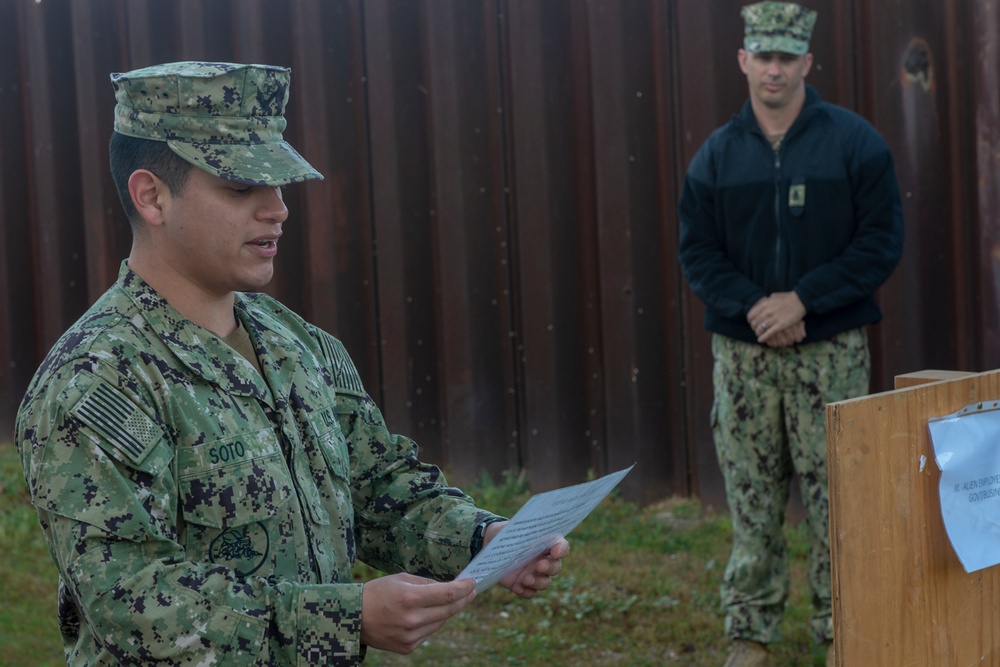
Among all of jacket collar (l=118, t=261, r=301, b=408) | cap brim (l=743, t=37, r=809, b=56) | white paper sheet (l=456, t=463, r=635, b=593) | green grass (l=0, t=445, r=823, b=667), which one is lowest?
green grass (l=0, t=445, r=823, b=667)

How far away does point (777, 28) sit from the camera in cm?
402

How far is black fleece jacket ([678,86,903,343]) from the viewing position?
390cm

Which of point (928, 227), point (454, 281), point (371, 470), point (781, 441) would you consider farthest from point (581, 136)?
point (371, 470)

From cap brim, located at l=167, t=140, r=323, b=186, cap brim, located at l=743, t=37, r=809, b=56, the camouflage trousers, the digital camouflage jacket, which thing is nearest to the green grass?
the camouflage trousers

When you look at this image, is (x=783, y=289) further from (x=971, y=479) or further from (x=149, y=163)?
(x=149, y=163)

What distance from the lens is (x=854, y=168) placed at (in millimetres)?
3947

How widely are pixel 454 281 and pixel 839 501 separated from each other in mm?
3905

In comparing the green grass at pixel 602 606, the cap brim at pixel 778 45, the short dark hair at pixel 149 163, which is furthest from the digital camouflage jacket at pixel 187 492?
the cap brim at pixel 778 45

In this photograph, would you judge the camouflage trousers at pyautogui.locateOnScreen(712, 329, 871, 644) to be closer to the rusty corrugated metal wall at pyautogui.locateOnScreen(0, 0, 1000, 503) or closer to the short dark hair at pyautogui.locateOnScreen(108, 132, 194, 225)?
the rusty corrugated metal wall at pyautogui.locateOnScreen(0, 0, 1000, 503)

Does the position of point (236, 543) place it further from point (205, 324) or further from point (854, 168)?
point (854, 168)

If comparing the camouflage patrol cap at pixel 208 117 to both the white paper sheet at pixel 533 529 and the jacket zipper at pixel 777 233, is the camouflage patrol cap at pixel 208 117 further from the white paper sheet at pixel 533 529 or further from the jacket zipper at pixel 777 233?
the jacket zipper at pixel 777 233

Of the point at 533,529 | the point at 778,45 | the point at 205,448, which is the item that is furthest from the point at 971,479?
the point at 778,45

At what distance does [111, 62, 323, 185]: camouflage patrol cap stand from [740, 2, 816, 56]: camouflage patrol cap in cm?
242

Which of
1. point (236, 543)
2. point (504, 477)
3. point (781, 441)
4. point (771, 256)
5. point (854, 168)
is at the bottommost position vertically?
point (504, 477)
